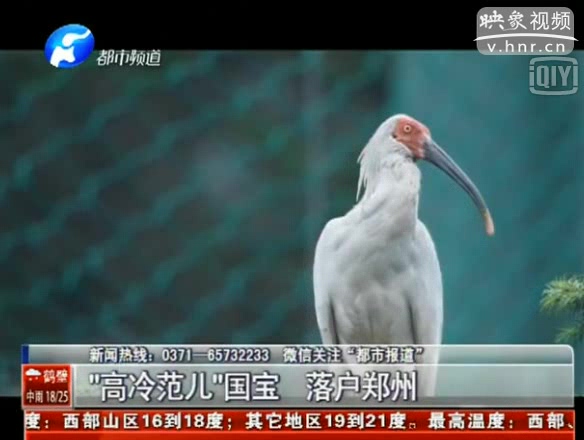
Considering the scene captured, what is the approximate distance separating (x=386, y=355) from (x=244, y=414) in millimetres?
283

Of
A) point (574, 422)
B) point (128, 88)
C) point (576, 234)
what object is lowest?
point (574, 422)

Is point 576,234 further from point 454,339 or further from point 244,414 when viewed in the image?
point 244,414

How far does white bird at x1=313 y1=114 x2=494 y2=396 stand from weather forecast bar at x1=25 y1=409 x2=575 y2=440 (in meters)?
0.14

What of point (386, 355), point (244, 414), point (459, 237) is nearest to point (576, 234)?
point (459, 237)

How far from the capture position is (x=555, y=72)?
328 cm

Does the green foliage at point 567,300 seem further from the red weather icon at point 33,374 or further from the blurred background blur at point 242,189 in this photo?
the red weather icon at point 33,374

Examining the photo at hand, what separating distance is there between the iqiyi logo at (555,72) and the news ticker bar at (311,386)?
1.69 feet

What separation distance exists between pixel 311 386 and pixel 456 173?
1.58 feet

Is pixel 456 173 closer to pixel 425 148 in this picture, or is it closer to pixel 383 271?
pixel 425 148

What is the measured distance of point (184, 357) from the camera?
328 centimetres

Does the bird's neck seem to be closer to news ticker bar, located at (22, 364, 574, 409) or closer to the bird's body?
the bird's body

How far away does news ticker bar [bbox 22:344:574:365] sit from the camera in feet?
10.7

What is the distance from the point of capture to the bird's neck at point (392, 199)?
329 centimetres

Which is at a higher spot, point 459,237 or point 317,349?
point 459,237
